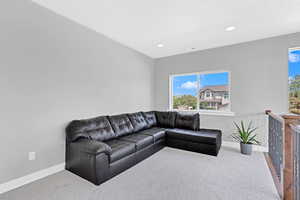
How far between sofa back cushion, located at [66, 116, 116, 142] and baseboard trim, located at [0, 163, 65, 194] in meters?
0.52

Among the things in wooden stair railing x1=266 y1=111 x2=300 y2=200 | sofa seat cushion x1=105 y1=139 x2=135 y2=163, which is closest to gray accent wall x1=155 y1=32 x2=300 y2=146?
wooden stair railing x1=266 y1=111 x2=300 y2=200

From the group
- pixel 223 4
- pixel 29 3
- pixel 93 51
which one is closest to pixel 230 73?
pixel 223 4

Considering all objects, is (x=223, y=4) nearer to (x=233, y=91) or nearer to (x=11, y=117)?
(x=233, y=91)

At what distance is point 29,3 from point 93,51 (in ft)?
3.83

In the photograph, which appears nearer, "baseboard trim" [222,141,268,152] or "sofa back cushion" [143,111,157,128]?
"baseboard trim" [222,141,268,152]

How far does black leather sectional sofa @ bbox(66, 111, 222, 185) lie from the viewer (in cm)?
208

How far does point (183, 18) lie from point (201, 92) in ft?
7.87

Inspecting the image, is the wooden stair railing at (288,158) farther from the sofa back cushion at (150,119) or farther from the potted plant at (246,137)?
the sofa back cushion at (150,119)

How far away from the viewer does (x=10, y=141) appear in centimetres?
194

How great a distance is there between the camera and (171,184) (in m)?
2.06

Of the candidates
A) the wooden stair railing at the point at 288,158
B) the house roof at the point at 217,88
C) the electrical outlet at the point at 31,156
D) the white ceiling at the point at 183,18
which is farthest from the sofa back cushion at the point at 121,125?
the wooden stair railing at the point at 288,158

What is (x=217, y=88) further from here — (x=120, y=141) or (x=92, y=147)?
(x=92, y=147)

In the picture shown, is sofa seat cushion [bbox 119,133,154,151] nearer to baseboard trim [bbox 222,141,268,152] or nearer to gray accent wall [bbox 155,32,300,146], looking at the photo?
gray accent wall [bbox 155,32,300,146]

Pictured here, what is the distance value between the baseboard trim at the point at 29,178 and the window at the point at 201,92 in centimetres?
355
